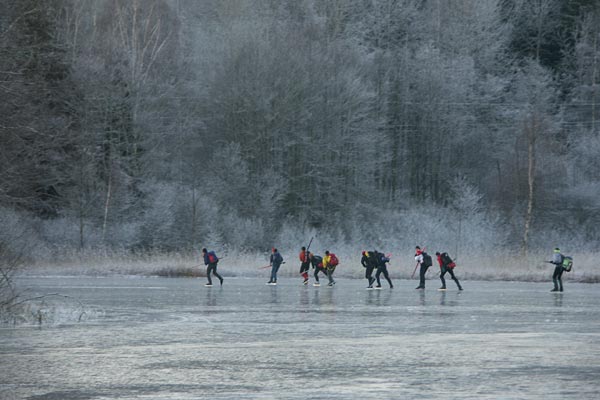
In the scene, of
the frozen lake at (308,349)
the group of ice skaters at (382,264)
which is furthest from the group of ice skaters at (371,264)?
the frozen lake at (308,349)

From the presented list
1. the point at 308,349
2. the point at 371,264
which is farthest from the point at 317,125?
the point at 308,349

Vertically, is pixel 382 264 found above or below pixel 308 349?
above

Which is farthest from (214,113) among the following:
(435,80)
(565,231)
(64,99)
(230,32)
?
(565,231)

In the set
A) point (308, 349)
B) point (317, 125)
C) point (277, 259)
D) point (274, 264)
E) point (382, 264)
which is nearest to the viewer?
point (308, 349)

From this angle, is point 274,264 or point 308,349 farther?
point 274,264

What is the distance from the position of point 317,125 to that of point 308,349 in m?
55.6

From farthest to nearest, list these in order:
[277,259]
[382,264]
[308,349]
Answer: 1. [277,259]
2. [382,264]
3. [308,349]

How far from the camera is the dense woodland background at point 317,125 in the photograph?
63469 millimetres

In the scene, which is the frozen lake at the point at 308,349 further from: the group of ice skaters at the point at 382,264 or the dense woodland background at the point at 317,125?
the dense woodland background at the point at 317,125

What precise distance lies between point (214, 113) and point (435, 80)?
55.0 ft

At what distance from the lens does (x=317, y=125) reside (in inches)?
2886

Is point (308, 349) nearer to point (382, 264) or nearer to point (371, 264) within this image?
point (382, 264)

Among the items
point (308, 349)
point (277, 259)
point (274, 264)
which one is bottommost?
point (308, 349)

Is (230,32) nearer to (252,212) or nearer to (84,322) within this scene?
(252,212)
